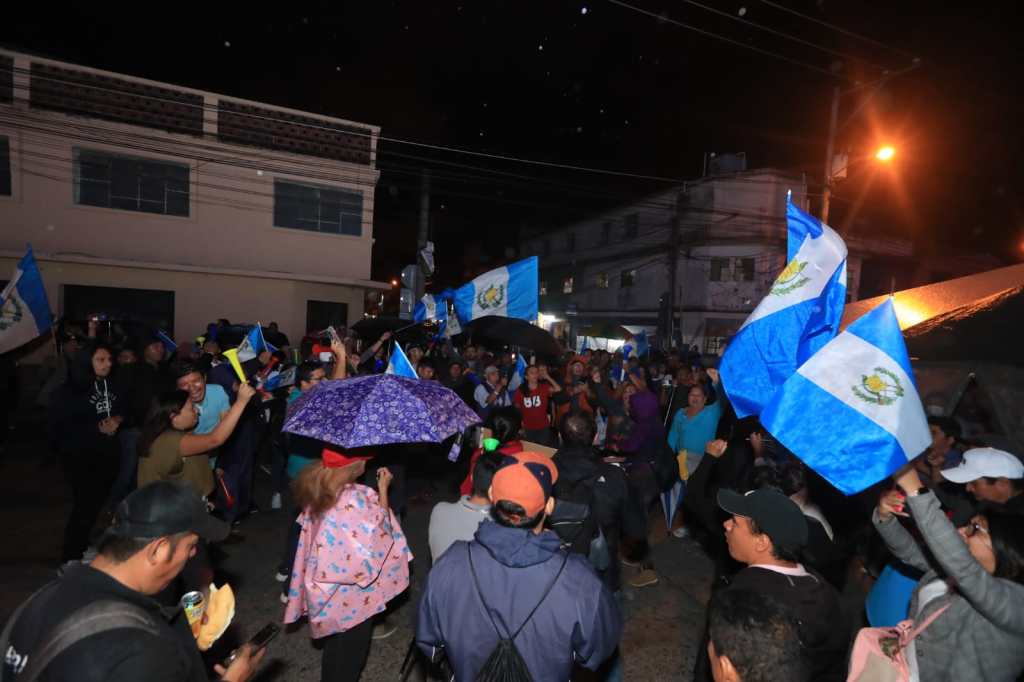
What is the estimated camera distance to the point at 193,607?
2.20 meters

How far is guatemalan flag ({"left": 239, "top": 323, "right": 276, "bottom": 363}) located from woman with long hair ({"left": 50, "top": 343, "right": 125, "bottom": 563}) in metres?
2.73

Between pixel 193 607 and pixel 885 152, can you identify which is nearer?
pixel 193 607

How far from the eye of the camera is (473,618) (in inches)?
91.5

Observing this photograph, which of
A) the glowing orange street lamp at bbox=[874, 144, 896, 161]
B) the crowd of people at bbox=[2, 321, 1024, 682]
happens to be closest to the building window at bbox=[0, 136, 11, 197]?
the crowd of people at bbox=[2, 321, 1024, 682]

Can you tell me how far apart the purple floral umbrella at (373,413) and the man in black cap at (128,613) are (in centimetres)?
140

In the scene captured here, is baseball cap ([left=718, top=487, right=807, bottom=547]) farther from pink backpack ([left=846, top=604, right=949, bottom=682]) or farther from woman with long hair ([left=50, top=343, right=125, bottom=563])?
woman with long hair ([left=50, top=343, right=125, bottom=563])

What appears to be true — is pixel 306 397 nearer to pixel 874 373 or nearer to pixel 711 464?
pixel 711 464

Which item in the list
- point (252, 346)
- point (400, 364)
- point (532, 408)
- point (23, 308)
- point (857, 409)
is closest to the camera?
point (857, 409)

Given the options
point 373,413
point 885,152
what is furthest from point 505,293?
point 885,152

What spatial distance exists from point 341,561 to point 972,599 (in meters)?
3.04

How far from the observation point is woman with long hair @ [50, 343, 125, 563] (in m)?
4.77

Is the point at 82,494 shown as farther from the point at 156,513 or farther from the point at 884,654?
the point at 884,654

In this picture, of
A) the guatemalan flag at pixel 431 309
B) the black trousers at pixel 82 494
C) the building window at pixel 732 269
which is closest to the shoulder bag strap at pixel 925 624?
the black trousers at pixel 82 494

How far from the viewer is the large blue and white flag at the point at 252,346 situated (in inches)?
305
